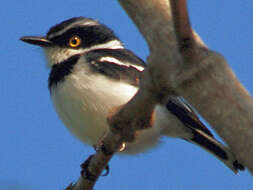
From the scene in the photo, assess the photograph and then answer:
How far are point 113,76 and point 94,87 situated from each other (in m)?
0.28

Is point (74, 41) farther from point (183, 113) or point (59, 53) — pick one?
point (183, 113)

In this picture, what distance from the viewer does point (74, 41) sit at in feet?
19.2

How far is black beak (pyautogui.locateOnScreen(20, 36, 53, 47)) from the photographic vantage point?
19.4 feet

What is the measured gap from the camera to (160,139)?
540cm

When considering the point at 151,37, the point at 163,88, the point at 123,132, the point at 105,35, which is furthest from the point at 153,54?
the point at 105,35

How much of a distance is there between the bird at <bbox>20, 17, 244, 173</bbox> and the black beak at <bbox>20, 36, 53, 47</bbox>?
12mm

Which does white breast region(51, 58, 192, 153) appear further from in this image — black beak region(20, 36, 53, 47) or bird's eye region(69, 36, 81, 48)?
black beak region(20, 36, 53, 47)

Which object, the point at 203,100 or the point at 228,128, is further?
the point at 203,100

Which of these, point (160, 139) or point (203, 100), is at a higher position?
point (160, 139)

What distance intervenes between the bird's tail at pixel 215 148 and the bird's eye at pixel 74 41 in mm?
1777

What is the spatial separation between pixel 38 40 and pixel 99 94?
1479 mm

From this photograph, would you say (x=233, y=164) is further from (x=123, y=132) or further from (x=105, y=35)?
(x=105, y=35)

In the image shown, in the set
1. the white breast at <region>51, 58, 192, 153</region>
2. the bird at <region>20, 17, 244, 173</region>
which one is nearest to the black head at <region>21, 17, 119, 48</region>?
the bird at <region>20, 17, 244, 173</region>

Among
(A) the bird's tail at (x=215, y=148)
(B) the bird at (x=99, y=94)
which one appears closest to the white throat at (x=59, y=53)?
(B) the bird at (x=99, y=94)
